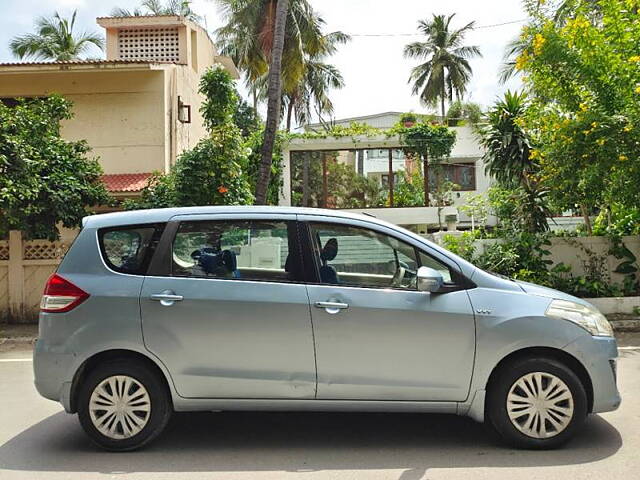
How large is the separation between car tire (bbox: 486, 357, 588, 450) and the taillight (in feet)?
10.3

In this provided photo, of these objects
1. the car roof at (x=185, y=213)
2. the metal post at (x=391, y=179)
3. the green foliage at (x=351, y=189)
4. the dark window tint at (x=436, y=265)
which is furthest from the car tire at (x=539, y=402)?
the green foliage at (x=351, y=189)

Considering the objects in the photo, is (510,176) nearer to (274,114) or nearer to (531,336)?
(274,114)

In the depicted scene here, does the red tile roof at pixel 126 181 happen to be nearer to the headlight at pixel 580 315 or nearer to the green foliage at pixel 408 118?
the headlight at pixel 580 315

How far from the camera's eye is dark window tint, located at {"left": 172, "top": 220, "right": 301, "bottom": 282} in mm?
4770

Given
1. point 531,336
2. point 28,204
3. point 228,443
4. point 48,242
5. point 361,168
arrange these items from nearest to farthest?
1. point 531,336
2. point 228,443
3. point 28,204
4. point 48,242
5. point 361,168

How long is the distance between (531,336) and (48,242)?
9949 mm

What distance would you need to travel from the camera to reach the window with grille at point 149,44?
55.2ft

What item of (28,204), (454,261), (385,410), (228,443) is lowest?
(228,443)

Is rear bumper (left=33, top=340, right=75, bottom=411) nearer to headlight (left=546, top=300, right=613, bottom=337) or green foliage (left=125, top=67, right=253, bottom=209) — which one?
headlight (left=546, top=300, right=613, bottom=337)

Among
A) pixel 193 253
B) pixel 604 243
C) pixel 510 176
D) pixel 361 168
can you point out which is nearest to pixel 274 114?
pixel 510 176

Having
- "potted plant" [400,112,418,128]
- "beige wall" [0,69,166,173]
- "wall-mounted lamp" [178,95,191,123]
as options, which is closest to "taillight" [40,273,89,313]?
"beige wall" [0,69,166,173]

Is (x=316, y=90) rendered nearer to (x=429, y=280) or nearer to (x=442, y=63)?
(x=442, y=63)

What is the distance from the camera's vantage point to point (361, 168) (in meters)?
25.0

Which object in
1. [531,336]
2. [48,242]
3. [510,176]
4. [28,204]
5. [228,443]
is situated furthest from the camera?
[510,176]
